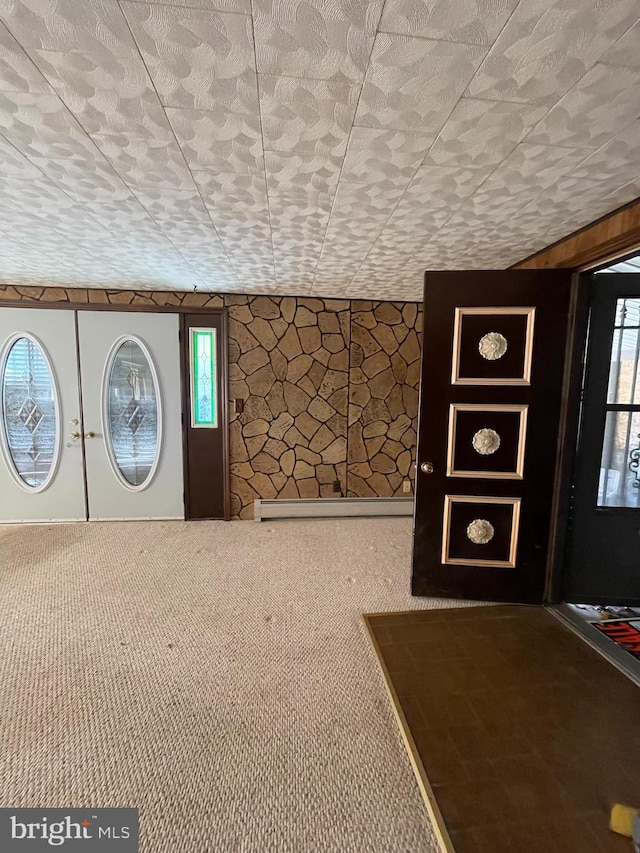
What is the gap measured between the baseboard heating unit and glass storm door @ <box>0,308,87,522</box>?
1.80 metres

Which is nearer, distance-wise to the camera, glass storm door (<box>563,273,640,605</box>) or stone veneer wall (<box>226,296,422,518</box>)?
glass storm door (<box>563,273,640,605</box>)

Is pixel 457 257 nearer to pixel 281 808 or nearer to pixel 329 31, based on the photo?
pixel 329 31

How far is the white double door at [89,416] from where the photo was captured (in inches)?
130

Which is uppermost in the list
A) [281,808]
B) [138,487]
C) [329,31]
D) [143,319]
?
[329,31]

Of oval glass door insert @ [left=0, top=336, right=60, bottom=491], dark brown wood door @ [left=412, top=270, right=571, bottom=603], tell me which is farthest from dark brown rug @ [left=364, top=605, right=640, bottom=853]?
oval glass door insert @ [left=0, top=336, right=60, bottom=491]

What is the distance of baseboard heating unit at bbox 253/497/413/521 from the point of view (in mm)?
3598

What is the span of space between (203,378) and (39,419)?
1.59m

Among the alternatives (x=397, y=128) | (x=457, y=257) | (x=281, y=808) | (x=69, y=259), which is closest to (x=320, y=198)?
(x=397, y=128)

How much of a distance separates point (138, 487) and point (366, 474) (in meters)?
2.33

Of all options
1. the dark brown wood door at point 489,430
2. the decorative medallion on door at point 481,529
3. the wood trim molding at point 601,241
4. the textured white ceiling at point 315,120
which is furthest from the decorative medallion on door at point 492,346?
the decorative medallion on door at point 481,529

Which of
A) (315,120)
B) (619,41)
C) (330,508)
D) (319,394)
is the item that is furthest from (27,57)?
(330,508)

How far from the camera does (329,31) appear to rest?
0.89 m

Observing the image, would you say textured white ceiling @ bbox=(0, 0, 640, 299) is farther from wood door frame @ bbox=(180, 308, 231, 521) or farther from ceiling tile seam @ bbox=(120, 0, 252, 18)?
wood door frame @ bbox=(180, 308, 231, 521)

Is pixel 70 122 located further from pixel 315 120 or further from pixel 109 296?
pixel 109 296
